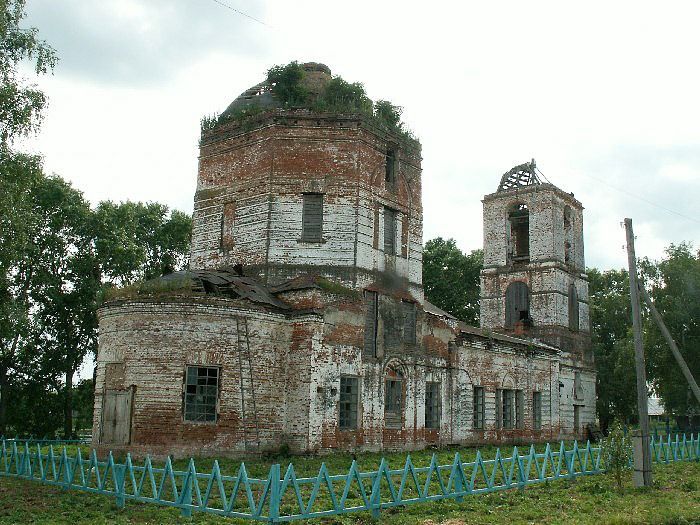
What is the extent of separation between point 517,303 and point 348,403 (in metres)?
Answer: 17.2

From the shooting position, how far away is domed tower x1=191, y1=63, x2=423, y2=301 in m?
22.2

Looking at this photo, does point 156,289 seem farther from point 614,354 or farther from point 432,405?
point 614,354

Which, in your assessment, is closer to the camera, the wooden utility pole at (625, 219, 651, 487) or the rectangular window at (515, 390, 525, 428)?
the wooden utility pole at (625, 219, 651, 487)

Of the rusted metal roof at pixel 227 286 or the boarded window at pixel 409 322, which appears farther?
the boarded window at pixel 409 322

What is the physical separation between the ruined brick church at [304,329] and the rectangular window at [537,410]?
0.08 meters

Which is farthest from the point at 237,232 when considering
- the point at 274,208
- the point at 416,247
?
the point at 416,247

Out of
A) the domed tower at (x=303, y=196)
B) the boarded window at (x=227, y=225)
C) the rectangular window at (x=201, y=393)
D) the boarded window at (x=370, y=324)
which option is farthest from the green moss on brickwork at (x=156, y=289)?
the boarded window at (x=370, y=324)

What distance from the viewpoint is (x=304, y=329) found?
1992 centimetres

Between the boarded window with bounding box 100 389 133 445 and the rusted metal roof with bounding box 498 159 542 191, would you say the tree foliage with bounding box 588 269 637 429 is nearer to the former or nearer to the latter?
the rusted metal roof with bounding box 498 159 542 191

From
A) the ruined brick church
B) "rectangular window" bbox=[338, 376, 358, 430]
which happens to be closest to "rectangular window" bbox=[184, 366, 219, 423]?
the ruined brick church

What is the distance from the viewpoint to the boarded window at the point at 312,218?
2234cm

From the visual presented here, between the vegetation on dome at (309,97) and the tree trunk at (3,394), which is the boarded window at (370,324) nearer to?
the vegetation on dome at (309,97)

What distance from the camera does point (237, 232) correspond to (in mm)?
23062

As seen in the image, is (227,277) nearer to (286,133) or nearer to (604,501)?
(286,133)
